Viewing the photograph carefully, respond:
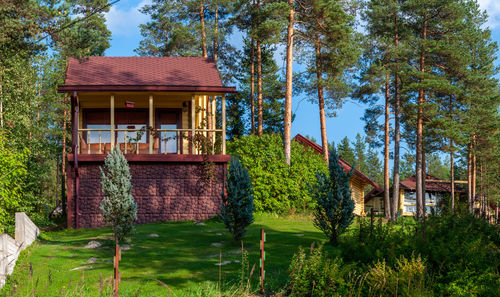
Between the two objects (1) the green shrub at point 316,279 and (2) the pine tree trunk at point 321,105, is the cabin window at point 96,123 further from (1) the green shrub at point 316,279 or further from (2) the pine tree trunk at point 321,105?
(1) the green shrub at point 316,279

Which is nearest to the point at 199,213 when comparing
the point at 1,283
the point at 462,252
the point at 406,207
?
the point at 1,283

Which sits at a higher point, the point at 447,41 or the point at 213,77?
the point at 447,41

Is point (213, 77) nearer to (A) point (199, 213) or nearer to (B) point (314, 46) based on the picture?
(A) point (199, 213)

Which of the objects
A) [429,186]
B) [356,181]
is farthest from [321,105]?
[429,186]

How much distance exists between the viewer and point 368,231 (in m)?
9.51

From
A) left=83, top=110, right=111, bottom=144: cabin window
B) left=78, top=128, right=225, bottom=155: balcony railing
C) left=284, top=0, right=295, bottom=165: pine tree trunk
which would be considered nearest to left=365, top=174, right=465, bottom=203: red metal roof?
left=284, top=0, right=295, bottom=165: pine tree trunk

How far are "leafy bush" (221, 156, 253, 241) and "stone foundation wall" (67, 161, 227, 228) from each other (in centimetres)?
488

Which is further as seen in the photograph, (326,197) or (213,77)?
(213,77)

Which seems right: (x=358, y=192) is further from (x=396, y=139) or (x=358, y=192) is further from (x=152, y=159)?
(x=152, y=159)

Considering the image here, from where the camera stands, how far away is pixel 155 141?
21000 mm

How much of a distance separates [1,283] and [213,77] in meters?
12.7

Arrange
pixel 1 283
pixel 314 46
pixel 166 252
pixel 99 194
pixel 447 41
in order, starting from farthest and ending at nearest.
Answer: pixel 447 41 < pixel 314 46 < pixel 99 194 < pixel 166 252 < pixel 1 283

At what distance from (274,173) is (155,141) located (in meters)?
5.39

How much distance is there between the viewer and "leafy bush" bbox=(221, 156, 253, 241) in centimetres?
1269
